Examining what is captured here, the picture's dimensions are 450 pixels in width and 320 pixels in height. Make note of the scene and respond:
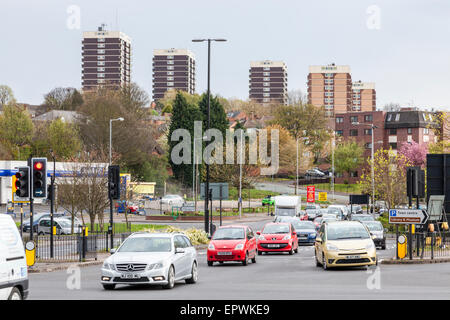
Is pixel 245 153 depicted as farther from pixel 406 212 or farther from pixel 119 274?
pixel 119 274

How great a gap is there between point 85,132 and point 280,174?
5239cm

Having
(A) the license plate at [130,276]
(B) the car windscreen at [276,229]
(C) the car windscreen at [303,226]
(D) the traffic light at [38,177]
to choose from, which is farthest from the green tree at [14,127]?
(A) the license plate at [130,276]

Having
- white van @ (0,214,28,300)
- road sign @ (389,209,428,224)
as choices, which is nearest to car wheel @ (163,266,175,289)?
white van @ (0,214,28,300)

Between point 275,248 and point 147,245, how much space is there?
16.1 m

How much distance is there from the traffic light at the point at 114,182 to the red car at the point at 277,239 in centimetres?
729

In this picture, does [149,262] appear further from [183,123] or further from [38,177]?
[183,123]

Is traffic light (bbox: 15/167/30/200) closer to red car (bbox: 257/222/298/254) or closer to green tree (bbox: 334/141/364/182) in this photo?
red car (bbox: 257/222/298/254)

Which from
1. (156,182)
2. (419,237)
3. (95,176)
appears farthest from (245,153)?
(419,237)

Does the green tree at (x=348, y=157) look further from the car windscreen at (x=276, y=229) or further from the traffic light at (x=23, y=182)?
the traffic light at (x=23, y=182)

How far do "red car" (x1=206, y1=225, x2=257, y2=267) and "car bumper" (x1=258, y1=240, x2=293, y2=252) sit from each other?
19.7 feet

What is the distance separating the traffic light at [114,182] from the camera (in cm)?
3156

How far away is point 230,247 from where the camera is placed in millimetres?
27656

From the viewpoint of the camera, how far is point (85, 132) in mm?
97062
